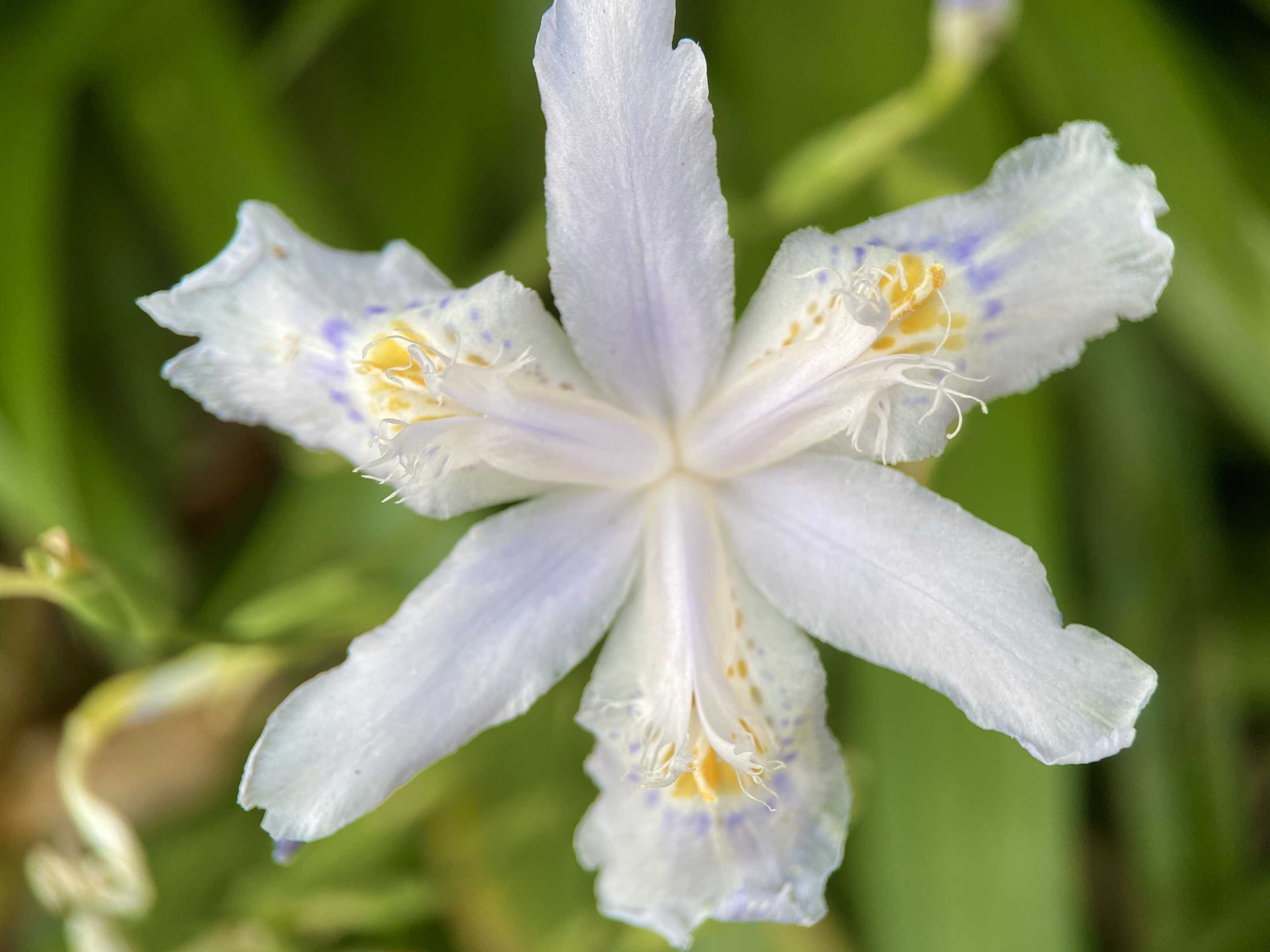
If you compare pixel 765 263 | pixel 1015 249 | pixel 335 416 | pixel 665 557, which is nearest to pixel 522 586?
pixel 665 557

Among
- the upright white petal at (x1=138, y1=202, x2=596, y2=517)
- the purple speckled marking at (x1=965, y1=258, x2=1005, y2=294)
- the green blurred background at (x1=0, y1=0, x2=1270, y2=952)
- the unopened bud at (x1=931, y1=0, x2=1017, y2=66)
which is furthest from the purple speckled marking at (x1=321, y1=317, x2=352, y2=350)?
the unopened bud at (x1=931, y1=0, x2=1017, y2=66)

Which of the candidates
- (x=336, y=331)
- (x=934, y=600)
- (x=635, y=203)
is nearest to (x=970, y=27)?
(x=635, y=203)

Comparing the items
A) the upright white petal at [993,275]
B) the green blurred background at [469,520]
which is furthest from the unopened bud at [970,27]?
the upright white petal at [993,275]

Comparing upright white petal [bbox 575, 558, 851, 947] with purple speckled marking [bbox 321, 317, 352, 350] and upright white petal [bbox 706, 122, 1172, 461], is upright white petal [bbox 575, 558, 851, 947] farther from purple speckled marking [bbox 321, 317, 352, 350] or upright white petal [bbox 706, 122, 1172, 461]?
purple speckled marking [bbox 321, 317, 352, 350]

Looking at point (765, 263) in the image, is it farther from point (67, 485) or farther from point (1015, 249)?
point (67, 485)

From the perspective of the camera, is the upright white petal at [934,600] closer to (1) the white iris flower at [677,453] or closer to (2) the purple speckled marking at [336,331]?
(1) the white iris flower at [677,453]
